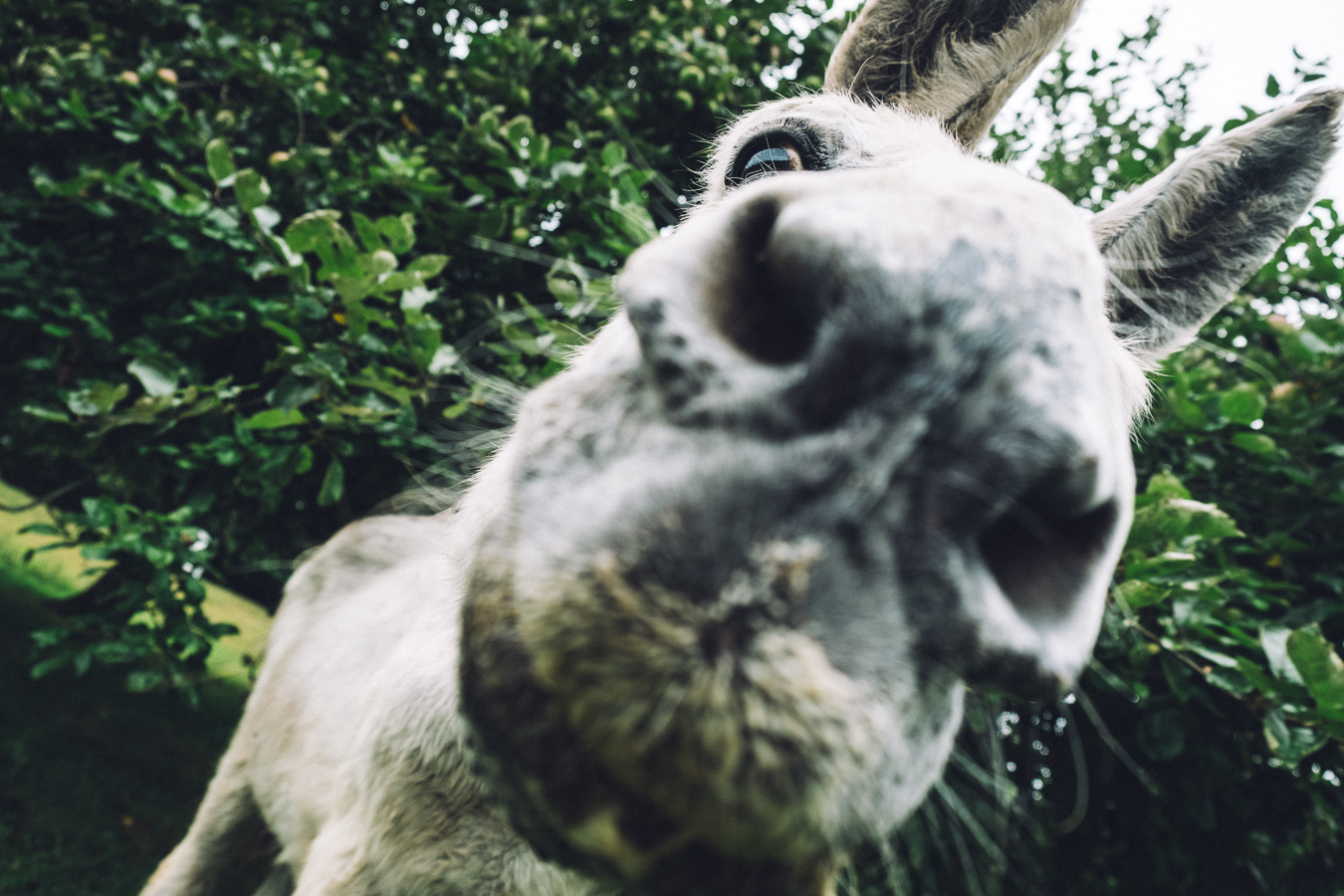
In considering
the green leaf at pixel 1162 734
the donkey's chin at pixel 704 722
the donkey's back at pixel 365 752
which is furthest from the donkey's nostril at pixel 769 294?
the green leaf at pixel 1162 734

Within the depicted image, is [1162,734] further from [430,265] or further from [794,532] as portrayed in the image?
[430,265]

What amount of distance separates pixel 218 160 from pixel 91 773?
12.4ft

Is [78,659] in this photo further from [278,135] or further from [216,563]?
[278,135]

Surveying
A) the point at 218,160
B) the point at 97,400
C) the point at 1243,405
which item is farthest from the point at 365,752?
the point at 1243,405

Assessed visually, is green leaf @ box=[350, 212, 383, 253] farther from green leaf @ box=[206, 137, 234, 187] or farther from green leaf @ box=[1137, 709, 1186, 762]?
green leaf @ box=[1137, 709, 1186, 762]

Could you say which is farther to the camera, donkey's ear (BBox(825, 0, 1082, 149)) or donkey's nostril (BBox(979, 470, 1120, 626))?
donkey's ear (BBox(825, 0, 1082, 149))

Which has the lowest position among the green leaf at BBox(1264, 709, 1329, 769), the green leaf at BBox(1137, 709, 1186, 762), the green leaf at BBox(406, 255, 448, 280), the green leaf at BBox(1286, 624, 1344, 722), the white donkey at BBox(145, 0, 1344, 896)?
the green leaf at BBox(1137, 709, 1186, 762)

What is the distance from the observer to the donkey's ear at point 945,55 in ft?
5.18

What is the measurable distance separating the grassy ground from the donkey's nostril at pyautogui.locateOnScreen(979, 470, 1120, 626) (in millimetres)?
4425

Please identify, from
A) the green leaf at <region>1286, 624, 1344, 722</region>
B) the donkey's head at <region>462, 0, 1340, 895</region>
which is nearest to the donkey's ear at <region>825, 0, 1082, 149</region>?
the donkey's head at <region>462, 0, 1340, 895</region>

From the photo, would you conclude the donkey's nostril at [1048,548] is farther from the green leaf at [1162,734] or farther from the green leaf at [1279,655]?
the green leaf at [1162,734]

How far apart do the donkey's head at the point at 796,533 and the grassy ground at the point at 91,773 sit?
13.6 ft

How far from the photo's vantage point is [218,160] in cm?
227

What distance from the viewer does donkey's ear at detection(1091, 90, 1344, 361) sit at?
140 cm
